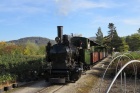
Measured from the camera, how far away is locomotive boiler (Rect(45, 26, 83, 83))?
20344mm

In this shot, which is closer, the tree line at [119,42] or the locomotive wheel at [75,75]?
the locomotive wheel at [75,75]

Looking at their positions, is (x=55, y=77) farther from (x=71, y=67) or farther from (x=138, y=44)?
A: (x=138, y=44)

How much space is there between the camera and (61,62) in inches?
810

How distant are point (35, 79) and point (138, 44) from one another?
371 ft

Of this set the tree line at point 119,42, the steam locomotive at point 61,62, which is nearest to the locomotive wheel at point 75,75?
the steam locomotive at point 61,62

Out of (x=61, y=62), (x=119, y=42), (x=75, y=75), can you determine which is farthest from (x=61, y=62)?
(x=119, y=42)

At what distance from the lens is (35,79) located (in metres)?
23.2

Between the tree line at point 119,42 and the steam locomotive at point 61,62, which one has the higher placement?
the tree line at point 119,42

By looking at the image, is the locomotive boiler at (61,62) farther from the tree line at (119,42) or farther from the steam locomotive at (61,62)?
the tree line at (119,42)

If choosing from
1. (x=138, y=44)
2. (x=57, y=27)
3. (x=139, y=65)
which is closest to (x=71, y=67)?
(x=57, y=27)

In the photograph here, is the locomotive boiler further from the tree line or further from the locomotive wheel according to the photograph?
the tree line

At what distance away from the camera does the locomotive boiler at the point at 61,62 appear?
66.7 ft

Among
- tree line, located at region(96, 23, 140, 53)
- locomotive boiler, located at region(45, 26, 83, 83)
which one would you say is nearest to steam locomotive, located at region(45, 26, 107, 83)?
locomotive boiler, located at region(45, 26, 83, 83)

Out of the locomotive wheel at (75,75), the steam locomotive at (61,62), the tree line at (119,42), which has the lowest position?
the locomotive wheel at (75,75)
